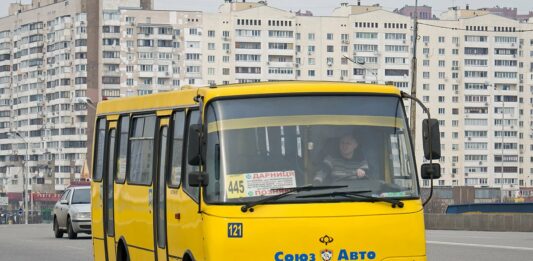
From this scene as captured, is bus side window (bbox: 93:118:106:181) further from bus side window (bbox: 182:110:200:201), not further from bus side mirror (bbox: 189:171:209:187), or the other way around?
bus side mirror (bbox: 189:171:209:187)

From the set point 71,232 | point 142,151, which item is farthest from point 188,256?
point 71,232

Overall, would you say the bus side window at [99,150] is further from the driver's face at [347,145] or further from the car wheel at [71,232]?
the car wheel at [71,232]

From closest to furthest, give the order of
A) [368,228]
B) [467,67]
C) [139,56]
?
[368,228], [139,56], [467,67]

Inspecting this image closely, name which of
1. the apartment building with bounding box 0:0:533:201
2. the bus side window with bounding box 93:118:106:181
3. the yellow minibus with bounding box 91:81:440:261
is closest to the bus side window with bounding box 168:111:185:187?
the yellow minibus with bounding box 91:81:440:261

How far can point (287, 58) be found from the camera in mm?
190625

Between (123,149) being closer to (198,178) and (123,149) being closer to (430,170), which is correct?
(198,178)

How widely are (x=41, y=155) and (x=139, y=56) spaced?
20243 millimetres

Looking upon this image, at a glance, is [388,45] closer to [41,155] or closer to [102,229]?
[41,155]

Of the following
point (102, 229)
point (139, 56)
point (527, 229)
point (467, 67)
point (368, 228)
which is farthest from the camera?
point (467, 67)

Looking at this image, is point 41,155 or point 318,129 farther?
point 41,155

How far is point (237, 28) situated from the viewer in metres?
188

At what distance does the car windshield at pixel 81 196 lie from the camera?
37.6 metres

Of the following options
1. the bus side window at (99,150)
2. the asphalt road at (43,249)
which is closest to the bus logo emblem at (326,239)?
the bus side window at (99,150)

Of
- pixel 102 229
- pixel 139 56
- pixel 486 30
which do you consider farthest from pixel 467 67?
pixel 102 229
